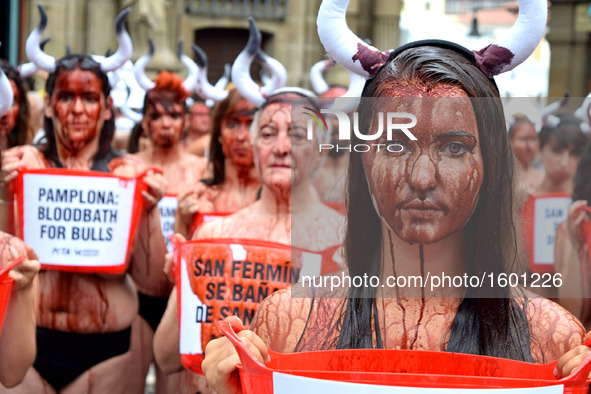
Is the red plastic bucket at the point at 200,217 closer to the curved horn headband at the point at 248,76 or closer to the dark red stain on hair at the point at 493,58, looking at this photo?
the curved horn headband at the point at 248,76

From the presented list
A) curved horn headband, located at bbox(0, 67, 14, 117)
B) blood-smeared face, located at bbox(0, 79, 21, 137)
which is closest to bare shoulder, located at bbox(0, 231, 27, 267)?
curved horn headband, located at bbox(0, 67, 14, 117)

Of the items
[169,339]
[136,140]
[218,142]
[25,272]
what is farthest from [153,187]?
[136,140]

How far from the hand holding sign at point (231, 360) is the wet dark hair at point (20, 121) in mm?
4492

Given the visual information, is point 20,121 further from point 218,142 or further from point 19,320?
point 19,320

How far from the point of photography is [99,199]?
13.5 ft

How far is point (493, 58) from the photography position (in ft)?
6.00

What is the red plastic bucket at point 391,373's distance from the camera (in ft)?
5.31

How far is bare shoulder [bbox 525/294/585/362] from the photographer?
1790 millimetres

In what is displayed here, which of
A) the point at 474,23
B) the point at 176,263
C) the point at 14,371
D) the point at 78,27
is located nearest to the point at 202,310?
the point at 176,263

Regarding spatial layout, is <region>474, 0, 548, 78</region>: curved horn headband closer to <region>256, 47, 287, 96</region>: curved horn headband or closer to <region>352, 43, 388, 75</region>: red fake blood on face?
<region>352, 43, 388, 75</region>: red fake blood on face

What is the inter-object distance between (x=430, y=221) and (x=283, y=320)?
0.40 m

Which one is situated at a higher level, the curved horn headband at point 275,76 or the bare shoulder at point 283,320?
the curved horn headband at point 275,76

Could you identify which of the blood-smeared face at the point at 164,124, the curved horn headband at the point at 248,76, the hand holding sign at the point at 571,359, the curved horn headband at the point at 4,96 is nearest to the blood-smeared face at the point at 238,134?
the curved horn headband at the point at 248,76

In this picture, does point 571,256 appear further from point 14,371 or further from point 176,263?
point 14,371
